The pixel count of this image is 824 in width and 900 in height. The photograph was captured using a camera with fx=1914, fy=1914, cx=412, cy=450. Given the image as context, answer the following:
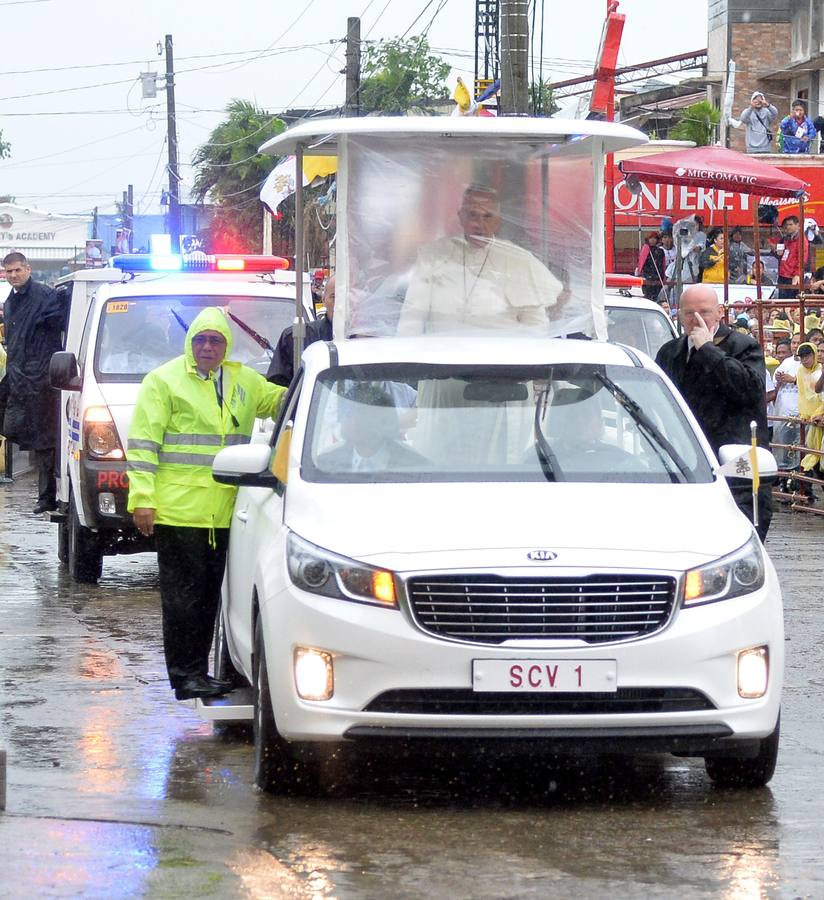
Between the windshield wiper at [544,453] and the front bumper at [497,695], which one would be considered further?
the windshield wiper at [544,453]

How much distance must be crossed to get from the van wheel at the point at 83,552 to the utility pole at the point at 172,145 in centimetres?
4809

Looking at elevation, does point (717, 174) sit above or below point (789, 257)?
above

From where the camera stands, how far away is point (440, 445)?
23.9 feet

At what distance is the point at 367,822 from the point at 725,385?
3.61 m

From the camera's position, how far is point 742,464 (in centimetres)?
731

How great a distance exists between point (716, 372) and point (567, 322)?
0.82m

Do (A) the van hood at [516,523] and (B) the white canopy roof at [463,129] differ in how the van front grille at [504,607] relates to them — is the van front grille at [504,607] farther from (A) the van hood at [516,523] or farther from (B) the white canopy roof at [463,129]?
(B) the white canopy roof at [463,129]

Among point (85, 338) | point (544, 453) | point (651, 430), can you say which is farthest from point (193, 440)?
point (85, 338)

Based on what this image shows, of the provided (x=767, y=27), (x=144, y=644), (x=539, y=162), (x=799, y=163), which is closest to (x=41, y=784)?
(x=144, y=644)

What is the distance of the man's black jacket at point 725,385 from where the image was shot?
9.18m

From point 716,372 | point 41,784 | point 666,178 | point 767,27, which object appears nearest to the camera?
point 41,784

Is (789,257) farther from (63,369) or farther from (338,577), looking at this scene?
(338,577)

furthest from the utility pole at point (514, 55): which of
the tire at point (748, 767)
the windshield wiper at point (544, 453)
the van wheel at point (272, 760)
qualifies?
the van wheel at point (272, 760)

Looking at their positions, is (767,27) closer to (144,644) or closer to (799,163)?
(799,163)
